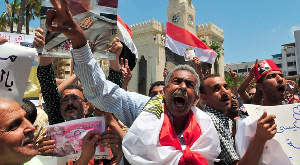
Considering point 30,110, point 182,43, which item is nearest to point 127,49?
point 30,110

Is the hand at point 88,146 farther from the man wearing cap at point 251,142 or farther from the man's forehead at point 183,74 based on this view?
the man wearing cap at point 251,142

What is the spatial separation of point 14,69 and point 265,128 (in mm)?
2057

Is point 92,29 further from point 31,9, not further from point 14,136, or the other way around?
point 31,9

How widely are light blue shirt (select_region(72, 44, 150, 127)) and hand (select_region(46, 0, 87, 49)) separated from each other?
0.13 m

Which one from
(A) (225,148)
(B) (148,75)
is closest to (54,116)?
(A) (225,148)

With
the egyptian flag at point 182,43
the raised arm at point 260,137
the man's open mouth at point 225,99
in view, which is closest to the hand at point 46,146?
the raised arm at point 260,137

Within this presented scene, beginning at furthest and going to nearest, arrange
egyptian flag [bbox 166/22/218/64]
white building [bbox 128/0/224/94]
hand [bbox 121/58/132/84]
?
white building [bbox 128/0/224/94] → egyptian flag [bbox 166/22/218/64] → hand [bbox 121/58/132/84]

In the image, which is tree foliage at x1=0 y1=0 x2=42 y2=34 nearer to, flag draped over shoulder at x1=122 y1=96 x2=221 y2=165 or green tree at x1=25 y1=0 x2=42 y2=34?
green tree at x1=25 y1=0 x2=42 y2=34

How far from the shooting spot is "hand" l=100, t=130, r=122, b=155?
92.9 inches

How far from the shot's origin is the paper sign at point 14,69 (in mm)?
2414

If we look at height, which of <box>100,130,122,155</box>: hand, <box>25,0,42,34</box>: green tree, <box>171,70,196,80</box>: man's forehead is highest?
<box>25,0,42,34</box>: green tree

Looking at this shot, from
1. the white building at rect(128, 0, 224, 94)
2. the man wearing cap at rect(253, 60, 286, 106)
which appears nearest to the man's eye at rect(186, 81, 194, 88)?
the man wearing cap at rect(253, 60, 286, 106)

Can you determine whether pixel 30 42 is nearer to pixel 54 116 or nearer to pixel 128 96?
pixel 54 116

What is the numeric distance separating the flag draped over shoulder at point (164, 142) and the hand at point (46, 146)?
2.11ft
